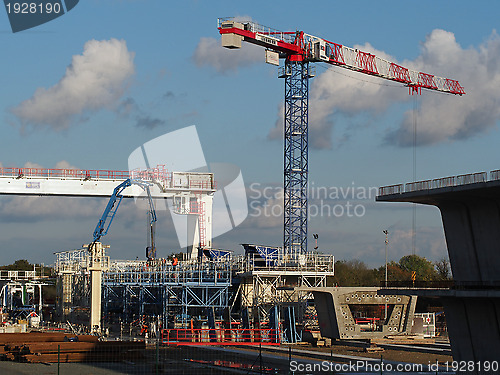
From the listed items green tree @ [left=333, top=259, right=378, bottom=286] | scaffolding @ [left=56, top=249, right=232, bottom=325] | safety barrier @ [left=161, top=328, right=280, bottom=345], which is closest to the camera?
safety barrier @ [left=161, top=328, right=280, bottom=345]

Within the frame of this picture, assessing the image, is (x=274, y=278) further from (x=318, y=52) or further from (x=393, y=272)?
(x=393, y=272)

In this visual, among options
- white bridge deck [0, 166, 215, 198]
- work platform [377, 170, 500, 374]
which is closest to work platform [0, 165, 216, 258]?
white bridge deck [0, 166, 215, 198]

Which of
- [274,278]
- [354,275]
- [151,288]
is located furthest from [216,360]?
[354,275]

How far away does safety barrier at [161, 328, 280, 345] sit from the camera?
48.8 metres

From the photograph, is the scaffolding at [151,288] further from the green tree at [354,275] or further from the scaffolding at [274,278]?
the green tree at [354,275]

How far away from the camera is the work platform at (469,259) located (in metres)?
30.9

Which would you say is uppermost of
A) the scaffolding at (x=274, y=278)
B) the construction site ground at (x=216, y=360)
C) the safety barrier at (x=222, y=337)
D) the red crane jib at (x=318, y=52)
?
the red crane jib at (x=318, y=52)

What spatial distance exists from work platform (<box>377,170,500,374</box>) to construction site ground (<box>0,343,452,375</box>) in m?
6.54

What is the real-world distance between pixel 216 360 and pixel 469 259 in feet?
47.4

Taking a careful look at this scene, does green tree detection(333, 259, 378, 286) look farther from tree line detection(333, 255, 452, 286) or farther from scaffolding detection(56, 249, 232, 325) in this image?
scaffolding detection(56, 249, 232, 325)

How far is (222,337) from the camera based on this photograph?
163 ft

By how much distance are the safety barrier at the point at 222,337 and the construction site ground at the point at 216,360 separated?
168cm

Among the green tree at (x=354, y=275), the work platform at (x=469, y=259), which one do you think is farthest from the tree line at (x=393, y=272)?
the work platform at (x=469, y=259)

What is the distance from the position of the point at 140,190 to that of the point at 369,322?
89.5 ft
